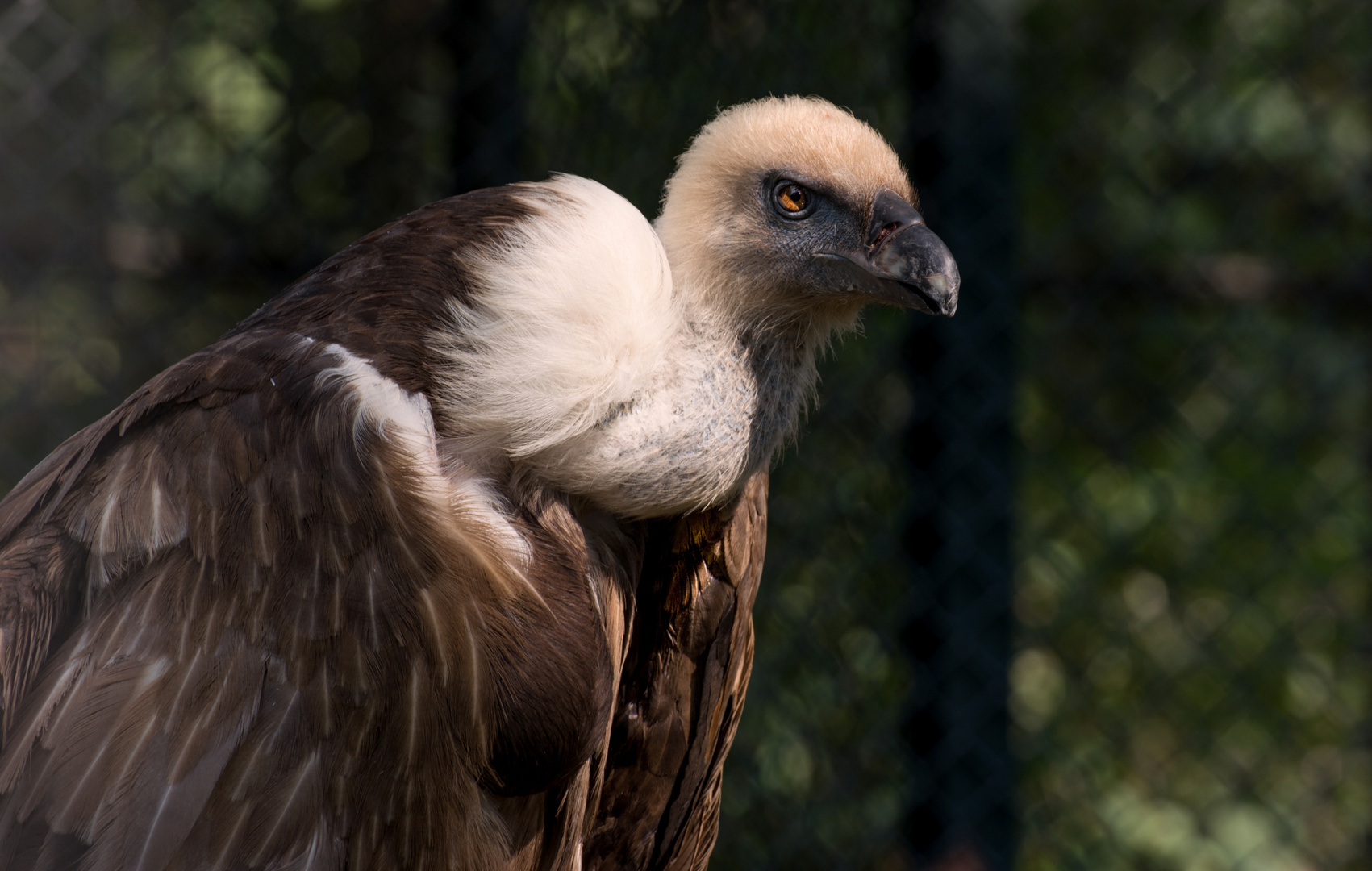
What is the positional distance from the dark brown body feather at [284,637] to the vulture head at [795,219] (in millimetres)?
291

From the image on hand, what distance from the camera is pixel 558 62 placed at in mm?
2393

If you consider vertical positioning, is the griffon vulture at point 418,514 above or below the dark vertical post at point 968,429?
above

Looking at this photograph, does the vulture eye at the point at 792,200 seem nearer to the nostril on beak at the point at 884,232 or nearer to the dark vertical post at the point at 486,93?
the nostril on beak at the point at 884,232

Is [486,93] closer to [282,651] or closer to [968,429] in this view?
[968,429]

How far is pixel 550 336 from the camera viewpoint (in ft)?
3.64

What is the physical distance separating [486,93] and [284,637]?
1.63m

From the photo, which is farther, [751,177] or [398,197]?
[398,197]

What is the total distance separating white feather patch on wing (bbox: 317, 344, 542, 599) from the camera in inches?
40.6

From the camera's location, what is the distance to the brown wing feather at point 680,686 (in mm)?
1330

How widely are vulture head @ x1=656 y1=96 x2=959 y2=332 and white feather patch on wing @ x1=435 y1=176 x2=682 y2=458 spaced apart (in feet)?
0.34

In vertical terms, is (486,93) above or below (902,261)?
below

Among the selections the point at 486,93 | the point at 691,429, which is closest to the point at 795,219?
the point at 691,429

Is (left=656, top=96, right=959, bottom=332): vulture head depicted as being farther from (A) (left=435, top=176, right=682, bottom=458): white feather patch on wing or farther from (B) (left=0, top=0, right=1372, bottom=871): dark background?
(B) (left=0, top=0, right=1372, bottom=871): dark background

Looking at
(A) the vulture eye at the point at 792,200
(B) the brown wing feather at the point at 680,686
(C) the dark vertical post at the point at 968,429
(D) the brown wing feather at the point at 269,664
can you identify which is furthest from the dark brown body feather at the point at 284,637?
(C) the dark vertical post at the point at 968,429
